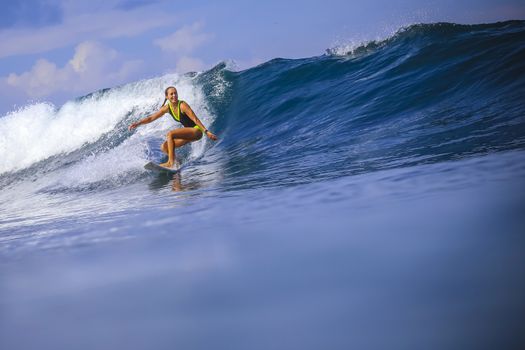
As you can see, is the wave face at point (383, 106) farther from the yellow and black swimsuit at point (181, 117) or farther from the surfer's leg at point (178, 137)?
the yellow and black swimsuit at point (181, 117)

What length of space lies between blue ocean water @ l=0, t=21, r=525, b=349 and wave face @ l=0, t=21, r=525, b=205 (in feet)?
0.23

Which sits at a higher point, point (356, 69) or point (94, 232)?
point (356, 69)

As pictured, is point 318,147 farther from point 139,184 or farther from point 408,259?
point 408,259

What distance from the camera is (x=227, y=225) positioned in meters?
3.25

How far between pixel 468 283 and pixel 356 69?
11.5 metres

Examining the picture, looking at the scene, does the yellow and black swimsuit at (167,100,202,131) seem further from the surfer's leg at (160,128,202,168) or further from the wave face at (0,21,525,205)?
the wave face at (0,21,525,205)

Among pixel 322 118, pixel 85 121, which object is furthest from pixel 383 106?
pixel 85 121

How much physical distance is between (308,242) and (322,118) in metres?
7.74

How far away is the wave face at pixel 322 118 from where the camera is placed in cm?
595

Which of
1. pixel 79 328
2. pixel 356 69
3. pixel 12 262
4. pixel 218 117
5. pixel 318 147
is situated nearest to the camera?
pixel 79 328

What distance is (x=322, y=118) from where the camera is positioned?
10.0 meters

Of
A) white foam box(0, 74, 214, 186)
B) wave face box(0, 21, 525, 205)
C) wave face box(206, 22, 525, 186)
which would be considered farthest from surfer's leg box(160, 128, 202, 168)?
white foam box(0, 74, 214, 186)

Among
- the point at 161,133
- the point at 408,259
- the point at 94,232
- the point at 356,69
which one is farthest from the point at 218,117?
the point at 408,259

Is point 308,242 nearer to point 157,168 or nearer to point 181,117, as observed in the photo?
point 157,168
